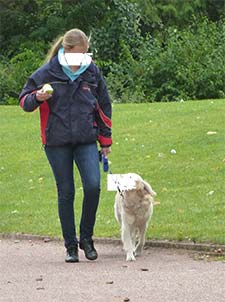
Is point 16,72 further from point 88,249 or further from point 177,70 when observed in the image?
point 88,249

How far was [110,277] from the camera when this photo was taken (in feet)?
24.0

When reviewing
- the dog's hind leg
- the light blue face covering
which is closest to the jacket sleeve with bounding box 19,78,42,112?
the light blue face covering

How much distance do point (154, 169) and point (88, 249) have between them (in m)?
4.76

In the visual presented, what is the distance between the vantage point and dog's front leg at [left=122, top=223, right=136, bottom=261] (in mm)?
8320

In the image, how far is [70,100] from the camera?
8.03 m

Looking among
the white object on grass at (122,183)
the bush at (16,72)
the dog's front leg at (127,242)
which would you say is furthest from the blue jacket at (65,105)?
the bush at (16,72)

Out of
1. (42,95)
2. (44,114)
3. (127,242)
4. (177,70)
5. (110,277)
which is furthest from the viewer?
(177,70)

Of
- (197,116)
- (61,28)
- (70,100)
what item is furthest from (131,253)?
(61,28)

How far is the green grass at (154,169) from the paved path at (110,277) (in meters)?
0.80

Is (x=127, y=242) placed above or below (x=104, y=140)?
below

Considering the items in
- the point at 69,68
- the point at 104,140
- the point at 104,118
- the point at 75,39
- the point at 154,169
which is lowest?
the point at 154,169

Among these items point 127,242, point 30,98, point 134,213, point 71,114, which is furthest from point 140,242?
point 30,98

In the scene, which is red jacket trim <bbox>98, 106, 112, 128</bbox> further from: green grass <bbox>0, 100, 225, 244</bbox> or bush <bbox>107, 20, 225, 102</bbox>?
bush <bbox>107, 20, 225, 102</bbox>

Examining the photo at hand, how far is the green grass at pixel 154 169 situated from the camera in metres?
9.84
